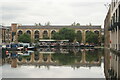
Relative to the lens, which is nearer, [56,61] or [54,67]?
[54,67]

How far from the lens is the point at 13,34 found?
4948 inches

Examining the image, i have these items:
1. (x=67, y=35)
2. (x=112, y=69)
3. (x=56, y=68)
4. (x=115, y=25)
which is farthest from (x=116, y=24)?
(x=67, y=35)

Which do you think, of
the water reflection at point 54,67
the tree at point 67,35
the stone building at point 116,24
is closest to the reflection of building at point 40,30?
the tree at point 67,35

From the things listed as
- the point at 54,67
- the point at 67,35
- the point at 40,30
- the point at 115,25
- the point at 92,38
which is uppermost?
the point at 40,30

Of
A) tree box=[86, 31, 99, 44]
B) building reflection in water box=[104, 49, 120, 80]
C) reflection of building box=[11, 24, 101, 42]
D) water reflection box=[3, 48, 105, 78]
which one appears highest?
reflection of building box=[11, 24, 101, 42]

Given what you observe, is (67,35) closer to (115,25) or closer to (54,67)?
(115,25)

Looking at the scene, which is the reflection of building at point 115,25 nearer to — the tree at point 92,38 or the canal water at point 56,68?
the canal water at point 56,68

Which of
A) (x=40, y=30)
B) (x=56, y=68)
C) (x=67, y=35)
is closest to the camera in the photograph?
(x=56, y=68)

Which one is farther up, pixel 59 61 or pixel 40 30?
pixel 40 30

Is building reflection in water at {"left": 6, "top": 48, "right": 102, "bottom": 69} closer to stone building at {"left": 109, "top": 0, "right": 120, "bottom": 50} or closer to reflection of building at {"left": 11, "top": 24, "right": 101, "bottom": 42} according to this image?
stone building at {"left": 109, "top": 0, "right": 120, "bottom": 50}

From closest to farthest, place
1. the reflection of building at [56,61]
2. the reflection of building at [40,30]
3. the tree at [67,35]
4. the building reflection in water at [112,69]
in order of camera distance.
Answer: the building reflection in water at [112,69] → the reflection of building at [56,61] → the tree at [67,35] → the reflection of building at [40,30]

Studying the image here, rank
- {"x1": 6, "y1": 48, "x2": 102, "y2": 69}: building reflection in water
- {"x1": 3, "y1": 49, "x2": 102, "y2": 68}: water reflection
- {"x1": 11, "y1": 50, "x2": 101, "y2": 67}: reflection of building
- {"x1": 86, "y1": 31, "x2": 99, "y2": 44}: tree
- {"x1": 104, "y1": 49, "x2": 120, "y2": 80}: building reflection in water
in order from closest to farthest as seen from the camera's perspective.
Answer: {"x1": 104, "y1": 49, "x2": 120, "y2": 80}: building reflection in water → {"x1": 6, "y1": 48, "x2": 102, "y2": 69}: building reflection in water → {"x1": 11, "y1": 50, "x2": 101, "y2": 67}: reflection of building → {"x1": 3, "y1": 49, "x2": 102, "y2": 68}: water reflection → {"x1": 86, "y1": 31, "x2": 99, "y2": 44}: tree

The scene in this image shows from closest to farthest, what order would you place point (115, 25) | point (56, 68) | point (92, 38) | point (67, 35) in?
point (56, 68) < point (115, 25) < point (92, 38) < point (67, 35)

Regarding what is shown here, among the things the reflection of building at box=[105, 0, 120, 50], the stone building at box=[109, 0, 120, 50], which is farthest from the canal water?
the reflection of building at box=[105, 0, 120, 50]
